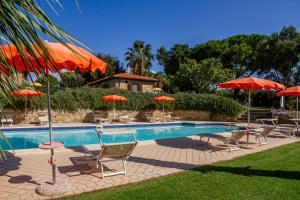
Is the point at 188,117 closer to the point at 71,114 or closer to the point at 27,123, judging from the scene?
the point at 71,114

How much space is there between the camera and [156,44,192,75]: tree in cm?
4459

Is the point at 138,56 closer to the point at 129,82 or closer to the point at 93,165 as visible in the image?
the point at 129,82

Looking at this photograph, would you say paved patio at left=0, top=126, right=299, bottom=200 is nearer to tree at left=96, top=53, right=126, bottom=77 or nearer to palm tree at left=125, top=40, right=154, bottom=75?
palm tree at left=125, top=40, right=154, bottom=75

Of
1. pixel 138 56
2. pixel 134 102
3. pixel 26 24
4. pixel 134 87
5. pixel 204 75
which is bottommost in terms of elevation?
pixel 134 102

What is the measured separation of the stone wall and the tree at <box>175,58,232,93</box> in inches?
317

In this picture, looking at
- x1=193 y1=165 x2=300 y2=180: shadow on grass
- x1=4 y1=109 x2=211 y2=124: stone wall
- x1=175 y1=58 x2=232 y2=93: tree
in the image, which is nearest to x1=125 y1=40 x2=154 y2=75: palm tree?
x1=175 y1=58 x2=232 y2=93: tree

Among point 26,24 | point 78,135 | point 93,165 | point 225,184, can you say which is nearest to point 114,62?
point 78,135

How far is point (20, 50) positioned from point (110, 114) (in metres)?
20.1

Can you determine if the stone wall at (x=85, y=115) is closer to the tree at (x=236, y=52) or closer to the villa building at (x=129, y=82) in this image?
the villa building at (x=129, y=82)

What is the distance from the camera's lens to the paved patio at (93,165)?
4758 millimetres

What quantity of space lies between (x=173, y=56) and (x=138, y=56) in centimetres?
624

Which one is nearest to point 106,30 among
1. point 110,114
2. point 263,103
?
point 110,114

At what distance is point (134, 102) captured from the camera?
2223cm

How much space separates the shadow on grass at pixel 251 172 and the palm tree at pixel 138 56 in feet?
122
